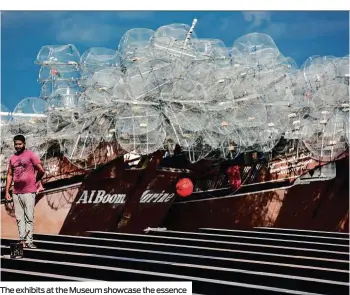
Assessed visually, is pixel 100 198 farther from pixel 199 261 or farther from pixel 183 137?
pixel 199 261

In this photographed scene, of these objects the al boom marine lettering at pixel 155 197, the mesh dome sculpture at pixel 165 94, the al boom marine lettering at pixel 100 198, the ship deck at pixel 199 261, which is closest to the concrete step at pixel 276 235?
the ship deck at pixel 199 261

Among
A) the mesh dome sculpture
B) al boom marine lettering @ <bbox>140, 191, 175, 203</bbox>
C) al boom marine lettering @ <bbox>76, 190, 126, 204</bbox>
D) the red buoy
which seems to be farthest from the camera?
the red buoy

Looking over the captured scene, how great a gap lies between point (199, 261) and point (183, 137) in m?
1.00

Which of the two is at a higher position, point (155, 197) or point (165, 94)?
point (165, 94)

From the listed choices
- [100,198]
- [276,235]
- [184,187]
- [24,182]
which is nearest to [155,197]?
[184,187]

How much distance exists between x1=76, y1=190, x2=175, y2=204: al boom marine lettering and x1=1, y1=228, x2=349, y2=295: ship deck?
273 millimetres

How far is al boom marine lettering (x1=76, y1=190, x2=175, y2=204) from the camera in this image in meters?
4.43

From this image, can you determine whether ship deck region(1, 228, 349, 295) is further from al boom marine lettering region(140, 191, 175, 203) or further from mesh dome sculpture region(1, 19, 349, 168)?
mesh dome sculpture region(1, 19, 349, 168)

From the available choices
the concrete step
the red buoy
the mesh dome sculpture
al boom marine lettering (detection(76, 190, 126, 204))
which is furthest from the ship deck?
→ the mesh dome sculpture

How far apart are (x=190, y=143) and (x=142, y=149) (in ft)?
1.61

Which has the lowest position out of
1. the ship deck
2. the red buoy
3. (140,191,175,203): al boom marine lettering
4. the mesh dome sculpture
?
the ship deck

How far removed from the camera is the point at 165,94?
392 cm

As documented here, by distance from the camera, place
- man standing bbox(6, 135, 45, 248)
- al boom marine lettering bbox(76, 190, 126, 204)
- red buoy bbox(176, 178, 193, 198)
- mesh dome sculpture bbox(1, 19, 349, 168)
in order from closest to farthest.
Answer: man standing bbox(6, 135, 45, 248) < mesh dome sculpture bbox(1, 19, 349, 168) < al boom marine lettering bbox(76, 190, 126, 204) < red buoy bbox(176, 178, 193, 198)

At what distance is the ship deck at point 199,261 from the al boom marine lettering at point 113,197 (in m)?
0.27
